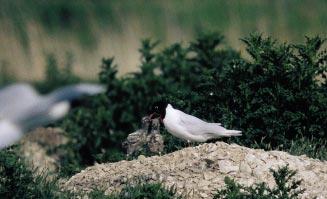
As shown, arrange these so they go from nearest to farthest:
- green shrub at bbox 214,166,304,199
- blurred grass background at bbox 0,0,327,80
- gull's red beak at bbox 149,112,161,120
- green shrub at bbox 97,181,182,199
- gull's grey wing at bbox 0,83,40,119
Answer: green shrub at bbox 214,166,304,199 → green shrub at bbox 97,181,182,199 → gull's red beak at bbox 149,112,161,120 → gull's grey wing at bbox 0,83,40,119 → blurred grass background at bbox 0,0,327,80

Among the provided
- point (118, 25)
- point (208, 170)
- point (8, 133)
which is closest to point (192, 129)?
point (208, 170)

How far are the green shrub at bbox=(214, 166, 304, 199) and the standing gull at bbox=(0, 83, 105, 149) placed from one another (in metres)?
2.95

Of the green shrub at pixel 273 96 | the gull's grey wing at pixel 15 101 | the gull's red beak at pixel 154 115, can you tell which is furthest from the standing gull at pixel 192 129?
the gull's grey wing at pixel 15 101

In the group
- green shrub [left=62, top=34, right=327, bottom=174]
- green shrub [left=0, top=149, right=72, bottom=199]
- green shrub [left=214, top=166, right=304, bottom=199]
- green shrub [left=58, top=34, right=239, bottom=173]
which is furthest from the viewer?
green shrub [left=58, top=34, right=239, bottom=173]

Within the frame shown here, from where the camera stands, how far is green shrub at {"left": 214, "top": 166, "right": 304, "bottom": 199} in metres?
10.2

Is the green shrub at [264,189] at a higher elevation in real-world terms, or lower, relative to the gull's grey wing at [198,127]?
lower

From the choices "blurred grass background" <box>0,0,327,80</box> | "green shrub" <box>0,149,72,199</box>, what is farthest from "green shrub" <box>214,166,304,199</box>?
"blurred grass background" <box>0,0,327,80</box>

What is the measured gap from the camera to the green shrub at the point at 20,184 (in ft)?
34.9

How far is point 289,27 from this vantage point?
22.1 metres

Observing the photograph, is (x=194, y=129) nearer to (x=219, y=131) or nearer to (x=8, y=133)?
(x=219, y=131)

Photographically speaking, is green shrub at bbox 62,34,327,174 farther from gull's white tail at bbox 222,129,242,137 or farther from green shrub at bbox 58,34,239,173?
green shrub at bbox 58,34,239,173

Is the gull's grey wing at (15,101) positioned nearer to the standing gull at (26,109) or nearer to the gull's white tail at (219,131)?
the standing gull at (26,109)

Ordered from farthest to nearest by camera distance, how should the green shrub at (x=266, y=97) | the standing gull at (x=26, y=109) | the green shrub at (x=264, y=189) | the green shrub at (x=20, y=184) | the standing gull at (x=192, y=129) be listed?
the standing gull at (x=26, y=109) < the green shrub at (x=266, y=97) < the standing gull at (x=192, y=129) < the green shrub at (x=20, y=184) < the green shrub at (x=264, y=189)

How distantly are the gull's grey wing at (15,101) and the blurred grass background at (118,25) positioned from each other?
5.03 meters
